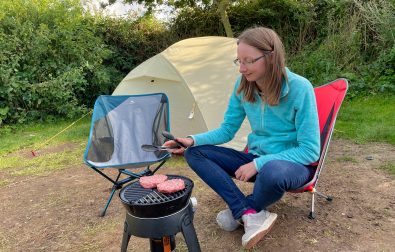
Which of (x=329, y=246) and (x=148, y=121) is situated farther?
(x=148, y=121)

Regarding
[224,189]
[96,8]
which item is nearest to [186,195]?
[224,189]

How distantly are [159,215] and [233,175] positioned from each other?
2.45ft

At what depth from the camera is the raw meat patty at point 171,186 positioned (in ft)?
6.07

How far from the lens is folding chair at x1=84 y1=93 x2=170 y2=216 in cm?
321

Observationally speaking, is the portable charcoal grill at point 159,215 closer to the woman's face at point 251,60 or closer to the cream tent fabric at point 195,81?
the woman's face at point 251,60

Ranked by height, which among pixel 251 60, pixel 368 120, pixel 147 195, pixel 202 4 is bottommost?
pixel 368 120

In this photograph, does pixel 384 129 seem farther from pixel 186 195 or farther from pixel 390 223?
pixel 186 195

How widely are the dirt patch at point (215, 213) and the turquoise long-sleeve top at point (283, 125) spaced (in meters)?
0.55

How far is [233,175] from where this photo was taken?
7.86ft

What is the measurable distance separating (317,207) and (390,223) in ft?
1.54

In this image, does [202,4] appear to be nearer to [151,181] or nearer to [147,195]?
[151,181]

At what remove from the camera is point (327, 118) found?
2590mm

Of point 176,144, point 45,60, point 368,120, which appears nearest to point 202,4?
point 45,60

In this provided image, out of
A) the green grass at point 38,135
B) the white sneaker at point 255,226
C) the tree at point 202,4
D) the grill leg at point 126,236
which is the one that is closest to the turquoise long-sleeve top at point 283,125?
the white sneaker at point 255,226
